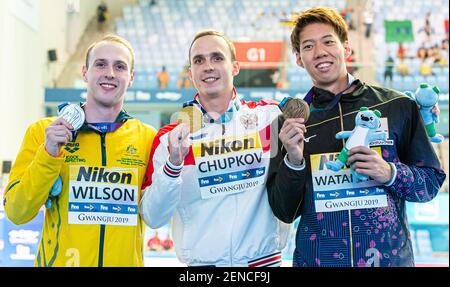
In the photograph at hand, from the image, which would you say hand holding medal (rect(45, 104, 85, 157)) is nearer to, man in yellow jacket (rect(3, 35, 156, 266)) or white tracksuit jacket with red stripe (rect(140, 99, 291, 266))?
man in yellow jacket (rect(3, 35, 156, 266))

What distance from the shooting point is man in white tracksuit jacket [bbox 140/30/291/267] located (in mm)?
1837

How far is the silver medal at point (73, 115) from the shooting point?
66.6 inches

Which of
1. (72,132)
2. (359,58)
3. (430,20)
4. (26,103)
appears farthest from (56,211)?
(430,20)

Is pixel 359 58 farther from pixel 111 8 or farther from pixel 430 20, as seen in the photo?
pixel 111 8

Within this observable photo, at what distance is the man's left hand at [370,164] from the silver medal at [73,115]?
0.84 meters

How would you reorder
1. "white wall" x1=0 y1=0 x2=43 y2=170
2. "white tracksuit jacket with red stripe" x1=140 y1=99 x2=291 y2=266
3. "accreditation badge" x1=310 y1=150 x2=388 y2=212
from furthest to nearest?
"white wall" x1=0 y1=0 x2=43 y2=170, "white tracksuit jacket with red stripe" x1=140 y1=99 x2=291 y2=266, "accreditation badge" x1=310 y1=150 x2=388 y2=212

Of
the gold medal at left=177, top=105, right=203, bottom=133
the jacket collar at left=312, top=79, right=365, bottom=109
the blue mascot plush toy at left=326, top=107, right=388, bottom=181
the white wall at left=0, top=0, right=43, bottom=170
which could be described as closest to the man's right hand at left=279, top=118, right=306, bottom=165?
the blue mascot plush toy at left=326, top=107, right=388, bottom=181

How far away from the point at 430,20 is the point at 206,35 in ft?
34.9

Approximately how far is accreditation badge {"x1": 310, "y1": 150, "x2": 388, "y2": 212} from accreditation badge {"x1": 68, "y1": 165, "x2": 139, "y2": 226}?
1.99 ft

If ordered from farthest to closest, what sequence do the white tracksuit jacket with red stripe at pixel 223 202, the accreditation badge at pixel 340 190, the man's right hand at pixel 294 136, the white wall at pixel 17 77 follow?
the white wall at pixel 17 77, the white tracksuit jacket with red stripe at pixel 223 202, the accreditation badge at pixel 340 190, the man's right hand at pixel 294 136

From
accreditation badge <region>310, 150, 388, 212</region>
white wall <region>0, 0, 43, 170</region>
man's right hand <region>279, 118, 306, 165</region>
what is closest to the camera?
man's right hand <region>279, 118, 306, 165</region>

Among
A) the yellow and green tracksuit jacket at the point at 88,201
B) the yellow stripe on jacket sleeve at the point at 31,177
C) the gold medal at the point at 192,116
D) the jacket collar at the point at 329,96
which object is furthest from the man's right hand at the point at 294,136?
the yellow stripe on jacket sleeve at the point at 31,177

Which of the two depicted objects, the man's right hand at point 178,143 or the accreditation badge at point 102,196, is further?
the accreditation badge at point 102,196

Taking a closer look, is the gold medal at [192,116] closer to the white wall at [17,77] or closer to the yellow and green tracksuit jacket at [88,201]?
the yellow and green tracksuit jacket at [88,201]
